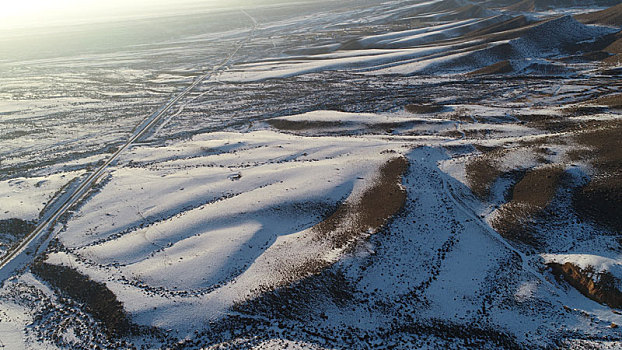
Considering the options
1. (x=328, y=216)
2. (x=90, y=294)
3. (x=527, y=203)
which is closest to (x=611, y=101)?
(x=527, y=203)

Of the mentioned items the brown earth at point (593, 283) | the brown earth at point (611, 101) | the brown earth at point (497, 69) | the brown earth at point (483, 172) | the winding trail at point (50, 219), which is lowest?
the brown earth at point (593, 283)

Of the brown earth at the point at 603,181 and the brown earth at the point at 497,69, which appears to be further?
the brown earth at the point at 497,69

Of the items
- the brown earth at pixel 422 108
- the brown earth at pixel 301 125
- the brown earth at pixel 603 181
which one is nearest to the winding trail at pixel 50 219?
the brown earth at pixel 301 125

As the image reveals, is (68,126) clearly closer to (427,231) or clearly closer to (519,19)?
(427,231)

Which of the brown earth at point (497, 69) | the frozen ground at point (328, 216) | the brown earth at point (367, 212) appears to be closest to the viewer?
the frozen ground at point (328, 216)

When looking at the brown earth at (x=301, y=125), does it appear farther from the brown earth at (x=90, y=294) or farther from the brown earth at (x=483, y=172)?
the brown earth at (x=90, y=294)

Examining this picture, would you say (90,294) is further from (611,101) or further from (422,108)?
(611,101)

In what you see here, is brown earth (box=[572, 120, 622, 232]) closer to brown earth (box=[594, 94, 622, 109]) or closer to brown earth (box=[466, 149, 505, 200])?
brown earth (box=[466, 149, 505, 200])

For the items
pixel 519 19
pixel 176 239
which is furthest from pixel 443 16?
pixel 176 239
